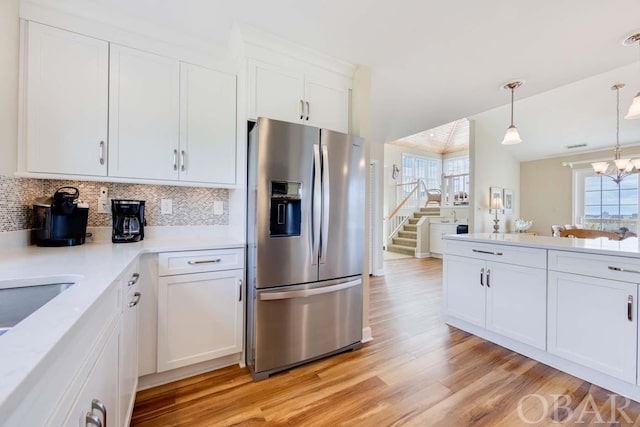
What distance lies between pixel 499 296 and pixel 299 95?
239 centimetres

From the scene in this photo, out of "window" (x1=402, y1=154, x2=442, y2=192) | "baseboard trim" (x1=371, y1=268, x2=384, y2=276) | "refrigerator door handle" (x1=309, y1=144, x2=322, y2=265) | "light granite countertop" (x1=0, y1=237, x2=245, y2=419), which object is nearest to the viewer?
"light granite countertop" (x1=0, y1=237, x2=245, y2=419)

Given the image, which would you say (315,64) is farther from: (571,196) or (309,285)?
(571,196)

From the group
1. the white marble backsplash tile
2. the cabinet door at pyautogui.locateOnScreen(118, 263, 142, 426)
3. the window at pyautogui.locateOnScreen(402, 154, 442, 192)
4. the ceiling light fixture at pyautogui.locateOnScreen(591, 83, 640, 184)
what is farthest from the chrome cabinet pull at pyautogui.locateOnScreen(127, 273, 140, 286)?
the window at pyautogui.locateOnScreen(402, 154, 442, 192)

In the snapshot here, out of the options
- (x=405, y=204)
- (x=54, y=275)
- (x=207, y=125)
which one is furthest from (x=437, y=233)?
(x=54, y=275)

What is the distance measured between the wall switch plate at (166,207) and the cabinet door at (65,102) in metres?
0.47

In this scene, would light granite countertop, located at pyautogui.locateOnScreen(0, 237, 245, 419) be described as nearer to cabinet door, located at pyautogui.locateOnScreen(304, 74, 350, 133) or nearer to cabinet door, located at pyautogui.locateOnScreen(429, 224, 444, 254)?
cabinet door, located at pyautogui.locateOnScreen(304, 74, 350, 133)

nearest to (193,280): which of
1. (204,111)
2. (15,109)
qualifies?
(204,111)

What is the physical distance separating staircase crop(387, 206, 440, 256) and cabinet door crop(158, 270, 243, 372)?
6.04m

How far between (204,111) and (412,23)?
1648mm

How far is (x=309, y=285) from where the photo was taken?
2004 mm

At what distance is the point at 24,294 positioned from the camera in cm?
100

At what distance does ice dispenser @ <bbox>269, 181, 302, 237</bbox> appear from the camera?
6.25ft

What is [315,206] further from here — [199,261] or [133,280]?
[133,280]

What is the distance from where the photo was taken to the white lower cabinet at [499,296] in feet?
6.91
